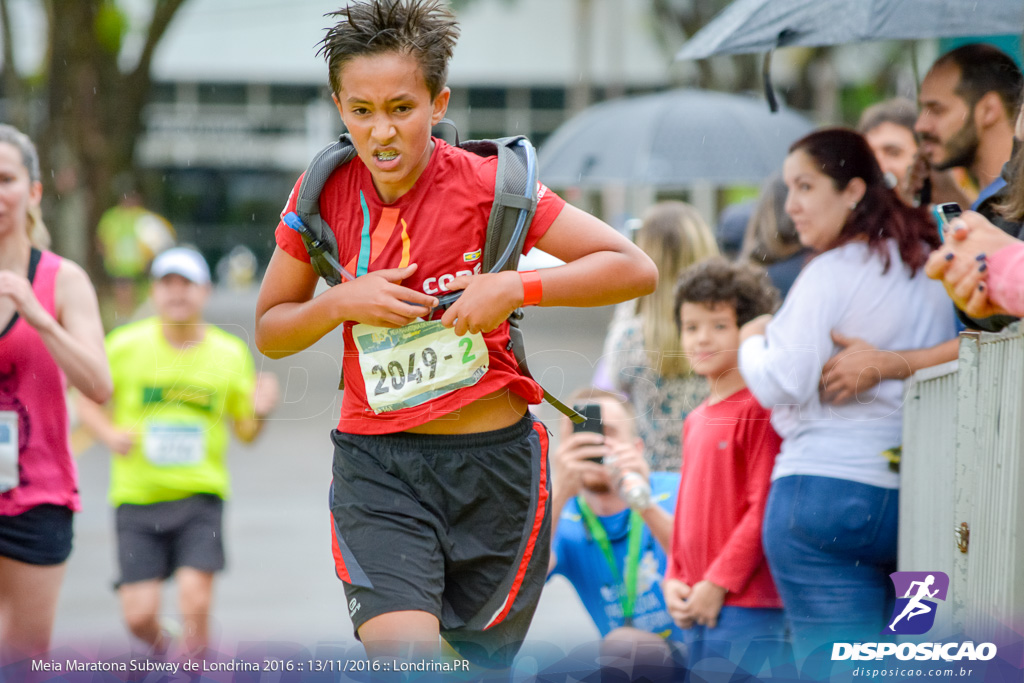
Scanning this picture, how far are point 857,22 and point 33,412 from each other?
3.01m

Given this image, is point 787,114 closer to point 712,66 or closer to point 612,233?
point 612,233

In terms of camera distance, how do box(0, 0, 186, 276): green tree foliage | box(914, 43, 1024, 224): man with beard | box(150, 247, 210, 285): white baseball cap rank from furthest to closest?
1. box(0, 0, 186, 276): green tree foliage
2. box(150, 247, 210, 285): white baseball cap
3. box(914, 43, 1024, 224): man with beard

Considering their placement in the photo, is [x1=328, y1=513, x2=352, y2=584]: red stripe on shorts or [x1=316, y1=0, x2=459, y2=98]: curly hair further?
[x1=328, y1=513, x2=352, y2=584]: red stripe on shorts

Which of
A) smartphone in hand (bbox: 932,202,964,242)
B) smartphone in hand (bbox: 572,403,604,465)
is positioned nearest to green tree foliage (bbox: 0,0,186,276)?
smartphone in hand (bbox: 572,403,604,465)

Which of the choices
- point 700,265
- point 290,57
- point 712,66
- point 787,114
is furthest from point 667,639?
point 290,57

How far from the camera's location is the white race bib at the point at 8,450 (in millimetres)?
3598

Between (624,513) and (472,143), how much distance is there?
1.77 meters

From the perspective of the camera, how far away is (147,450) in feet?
16.1

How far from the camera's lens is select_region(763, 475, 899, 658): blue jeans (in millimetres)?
3582

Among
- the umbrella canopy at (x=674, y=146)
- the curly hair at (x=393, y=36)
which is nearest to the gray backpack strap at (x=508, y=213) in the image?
the curly hair at (x=393, y=36)

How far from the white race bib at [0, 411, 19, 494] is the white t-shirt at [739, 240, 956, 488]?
235 cm

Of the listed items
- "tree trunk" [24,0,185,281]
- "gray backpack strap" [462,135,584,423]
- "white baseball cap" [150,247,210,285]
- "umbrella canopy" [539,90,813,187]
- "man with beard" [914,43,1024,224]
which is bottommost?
"white baseball cap" [150,247,210,285]

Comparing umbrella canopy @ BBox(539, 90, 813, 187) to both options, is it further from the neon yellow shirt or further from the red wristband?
the red wristband

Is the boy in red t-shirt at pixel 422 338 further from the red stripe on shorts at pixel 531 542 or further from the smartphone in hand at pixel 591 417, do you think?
the smartphone in hand at pixel 591 417
